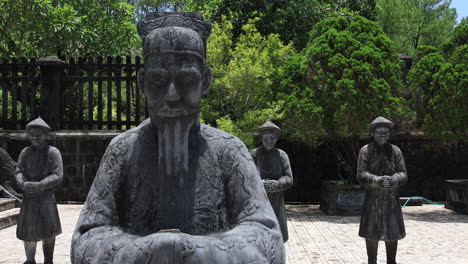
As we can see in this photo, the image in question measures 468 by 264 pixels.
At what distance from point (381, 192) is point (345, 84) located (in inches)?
207

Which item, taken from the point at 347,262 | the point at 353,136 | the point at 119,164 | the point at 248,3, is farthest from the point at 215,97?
the point at 119,164

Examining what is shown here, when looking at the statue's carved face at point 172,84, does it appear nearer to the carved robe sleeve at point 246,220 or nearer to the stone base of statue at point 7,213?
the carved robe sleeve at point 246,220

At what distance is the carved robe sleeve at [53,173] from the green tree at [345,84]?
21.0ft

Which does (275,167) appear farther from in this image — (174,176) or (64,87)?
(64,87)

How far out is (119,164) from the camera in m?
2.49

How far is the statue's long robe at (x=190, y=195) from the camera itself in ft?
7.54

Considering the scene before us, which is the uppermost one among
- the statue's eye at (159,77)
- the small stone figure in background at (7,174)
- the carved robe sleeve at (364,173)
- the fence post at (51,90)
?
the fence post at (51,90)

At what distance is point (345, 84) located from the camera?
1131 cm

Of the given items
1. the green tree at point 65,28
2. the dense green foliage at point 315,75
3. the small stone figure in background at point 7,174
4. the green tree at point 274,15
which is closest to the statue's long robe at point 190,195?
the dense green foliage at point 315,75

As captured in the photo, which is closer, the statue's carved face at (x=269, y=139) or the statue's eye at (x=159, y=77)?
the statue's eye at (x=159, y=77)

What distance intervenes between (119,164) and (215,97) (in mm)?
10355

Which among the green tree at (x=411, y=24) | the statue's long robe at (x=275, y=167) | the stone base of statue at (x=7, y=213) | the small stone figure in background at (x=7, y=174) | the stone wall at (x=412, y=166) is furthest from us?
the green tree at (x=411, y=24)

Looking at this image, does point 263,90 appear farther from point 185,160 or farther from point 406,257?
point 185,160

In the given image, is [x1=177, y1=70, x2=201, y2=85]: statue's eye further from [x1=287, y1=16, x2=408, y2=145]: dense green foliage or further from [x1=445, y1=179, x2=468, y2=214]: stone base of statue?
[x1=445, y1=179, x2=468, y2=214]: stone base of statue
